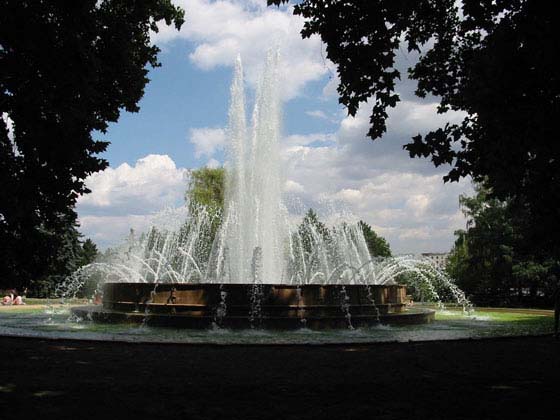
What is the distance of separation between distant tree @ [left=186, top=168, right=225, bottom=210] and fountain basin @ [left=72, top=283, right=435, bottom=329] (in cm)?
4218

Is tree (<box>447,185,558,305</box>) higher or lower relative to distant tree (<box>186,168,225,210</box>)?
lower

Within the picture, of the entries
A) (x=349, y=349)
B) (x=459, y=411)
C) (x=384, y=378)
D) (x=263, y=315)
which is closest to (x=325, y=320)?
(x=263, y=315)

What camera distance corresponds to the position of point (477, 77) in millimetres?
8141

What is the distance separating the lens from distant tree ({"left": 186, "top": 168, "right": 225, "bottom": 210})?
57.8 meters

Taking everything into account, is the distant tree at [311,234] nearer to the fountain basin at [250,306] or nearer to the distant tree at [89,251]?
the fountain basin at [250,306]

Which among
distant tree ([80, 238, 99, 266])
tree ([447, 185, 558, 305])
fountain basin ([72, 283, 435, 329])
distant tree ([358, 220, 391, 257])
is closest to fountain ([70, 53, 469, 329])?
fountain basin ([72, 283, 435, 329])

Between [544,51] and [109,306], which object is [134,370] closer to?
[544,51]

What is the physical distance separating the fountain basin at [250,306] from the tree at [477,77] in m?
5.00

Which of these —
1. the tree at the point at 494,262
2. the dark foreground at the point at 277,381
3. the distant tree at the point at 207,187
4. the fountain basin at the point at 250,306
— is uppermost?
the distant tree at the point at 207,187

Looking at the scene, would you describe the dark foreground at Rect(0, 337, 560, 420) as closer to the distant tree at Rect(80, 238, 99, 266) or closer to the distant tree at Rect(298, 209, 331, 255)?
the distant tree at Rect(298, 209, 331, 255)

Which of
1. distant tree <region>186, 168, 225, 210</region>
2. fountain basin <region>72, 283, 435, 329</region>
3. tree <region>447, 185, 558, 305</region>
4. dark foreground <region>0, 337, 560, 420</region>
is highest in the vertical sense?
distant tree <region>186, 168, 225, 210</region>

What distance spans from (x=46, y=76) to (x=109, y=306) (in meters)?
8.53

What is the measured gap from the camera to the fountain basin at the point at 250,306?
1402 cm

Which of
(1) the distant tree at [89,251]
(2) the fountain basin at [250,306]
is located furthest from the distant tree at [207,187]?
(2) the fountain basin at [250,306]
